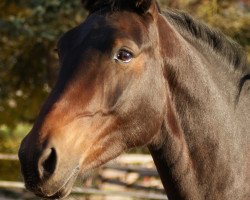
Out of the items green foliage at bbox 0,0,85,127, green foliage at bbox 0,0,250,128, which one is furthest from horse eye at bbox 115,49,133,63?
green foliage at bbox 0,0,85,127

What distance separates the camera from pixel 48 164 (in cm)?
307

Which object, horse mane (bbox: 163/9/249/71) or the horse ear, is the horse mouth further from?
horse mane (bbox: 163/9/249/71)

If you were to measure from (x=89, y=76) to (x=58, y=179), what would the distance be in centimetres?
56

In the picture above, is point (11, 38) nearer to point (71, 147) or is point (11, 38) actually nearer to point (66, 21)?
point (66, 21)

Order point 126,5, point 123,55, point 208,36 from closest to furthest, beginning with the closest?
point 123,55, point 126,5, point 208,36

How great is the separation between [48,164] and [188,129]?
0.96 metres

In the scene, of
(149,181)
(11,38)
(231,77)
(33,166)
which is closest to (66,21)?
(11,38)

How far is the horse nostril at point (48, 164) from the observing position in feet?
9.95

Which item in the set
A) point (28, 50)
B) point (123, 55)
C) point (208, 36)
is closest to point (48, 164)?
point (123, 55)

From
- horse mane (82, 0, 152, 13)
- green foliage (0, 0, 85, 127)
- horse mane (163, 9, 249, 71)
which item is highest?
horse mane (82, 0, 152, 13)

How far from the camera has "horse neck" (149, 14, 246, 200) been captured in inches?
142

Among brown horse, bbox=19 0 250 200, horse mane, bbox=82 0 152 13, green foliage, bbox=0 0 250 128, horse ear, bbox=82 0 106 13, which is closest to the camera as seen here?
brown horse, bbox=19 0 250 200

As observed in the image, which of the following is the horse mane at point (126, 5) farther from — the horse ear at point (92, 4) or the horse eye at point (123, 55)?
the horse eye at point (123, 55)

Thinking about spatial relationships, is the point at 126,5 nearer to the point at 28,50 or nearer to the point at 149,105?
the point at 149,105
